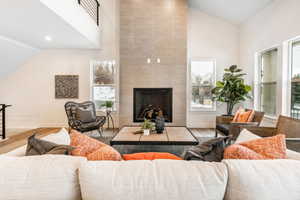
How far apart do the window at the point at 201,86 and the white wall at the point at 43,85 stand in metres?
2.43

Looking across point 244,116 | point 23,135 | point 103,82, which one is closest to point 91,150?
point 244,116

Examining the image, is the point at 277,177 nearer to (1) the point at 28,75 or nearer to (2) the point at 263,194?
(2) the point at 263,194

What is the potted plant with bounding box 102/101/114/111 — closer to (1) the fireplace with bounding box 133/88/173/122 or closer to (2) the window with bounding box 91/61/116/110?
(2) the window with bounding box 91/61/116/110

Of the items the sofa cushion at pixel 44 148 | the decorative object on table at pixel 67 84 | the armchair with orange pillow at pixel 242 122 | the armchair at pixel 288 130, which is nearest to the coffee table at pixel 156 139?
the armchair with orange pillow at pixel 242 122

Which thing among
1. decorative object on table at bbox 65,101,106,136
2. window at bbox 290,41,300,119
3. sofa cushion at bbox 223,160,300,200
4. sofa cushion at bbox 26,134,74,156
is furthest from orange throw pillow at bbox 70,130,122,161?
window at bbox 290,41,300,119

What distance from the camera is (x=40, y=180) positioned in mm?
1023

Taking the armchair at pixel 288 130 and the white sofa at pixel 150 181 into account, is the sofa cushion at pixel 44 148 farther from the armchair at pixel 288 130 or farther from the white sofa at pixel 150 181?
the armchair at pixel 288 130

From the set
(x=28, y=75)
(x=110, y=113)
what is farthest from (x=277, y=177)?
(x=28, y=75)

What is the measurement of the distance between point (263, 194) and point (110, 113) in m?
5.60

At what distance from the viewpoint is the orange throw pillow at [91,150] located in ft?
4.29

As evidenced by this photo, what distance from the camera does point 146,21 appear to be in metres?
5.78

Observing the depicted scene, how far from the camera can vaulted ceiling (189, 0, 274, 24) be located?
4791 millimetres

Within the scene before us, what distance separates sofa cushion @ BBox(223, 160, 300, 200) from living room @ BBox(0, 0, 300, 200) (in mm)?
845

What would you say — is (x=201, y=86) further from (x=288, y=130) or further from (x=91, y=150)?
(x=91, y=150)
